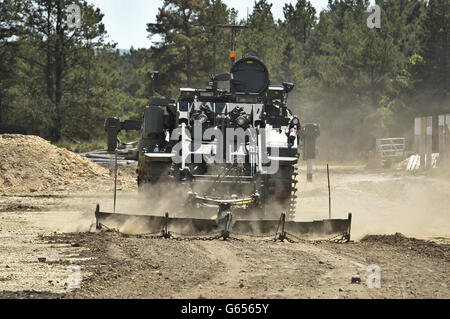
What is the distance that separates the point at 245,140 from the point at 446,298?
27.1ft

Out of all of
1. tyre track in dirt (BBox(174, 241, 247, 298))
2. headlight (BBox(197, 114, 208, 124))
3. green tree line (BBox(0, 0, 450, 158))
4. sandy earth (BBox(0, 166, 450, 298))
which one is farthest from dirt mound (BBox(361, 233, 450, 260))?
green tree line (BBox(0, 0, 450, 158))

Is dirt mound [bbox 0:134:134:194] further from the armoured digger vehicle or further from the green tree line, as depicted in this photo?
the green tree line

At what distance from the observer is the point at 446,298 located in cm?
757

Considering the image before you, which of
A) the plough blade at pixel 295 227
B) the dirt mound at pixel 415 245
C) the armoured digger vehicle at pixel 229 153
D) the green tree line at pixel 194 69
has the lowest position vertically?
the dirt mound at pixel 415 245

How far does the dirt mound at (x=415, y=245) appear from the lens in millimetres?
10859

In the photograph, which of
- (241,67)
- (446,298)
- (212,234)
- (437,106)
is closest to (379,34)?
(437,106)

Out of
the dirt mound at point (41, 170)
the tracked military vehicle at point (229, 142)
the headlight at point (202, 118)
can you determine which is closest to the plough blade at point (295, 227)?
the tracked military vehicle at point (229, 142)

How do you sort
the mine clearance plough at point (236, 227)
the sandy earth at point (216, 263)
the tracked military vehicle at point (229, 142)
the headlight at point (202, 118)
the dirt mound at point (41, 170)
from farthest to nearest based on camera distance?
the dirt mound at point (41, 170) < the headlight at point (202, 118) < the tracked military vehicle at point (229, 142) < the mine clearance plough at point (236, 227) < the sandy earth at point (216, 263)

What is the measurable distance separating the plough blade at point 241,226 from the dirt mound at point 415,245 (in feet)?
1.95

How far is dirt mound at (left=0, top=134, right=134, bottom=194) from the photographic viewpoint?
25.3 meters

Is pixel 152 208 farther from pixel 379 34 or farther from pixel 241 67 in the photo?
pixel 379 34

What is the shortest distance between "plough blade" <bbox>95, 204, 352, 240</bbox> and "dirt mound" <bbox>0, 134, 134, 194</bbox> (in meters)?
13.0

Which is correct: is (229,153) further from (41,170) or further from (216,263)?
(41,170)

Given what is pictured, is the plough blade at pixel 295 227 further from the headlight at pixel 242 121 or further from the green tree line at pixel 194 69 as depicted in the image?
the green tree line at pixel 194 69
